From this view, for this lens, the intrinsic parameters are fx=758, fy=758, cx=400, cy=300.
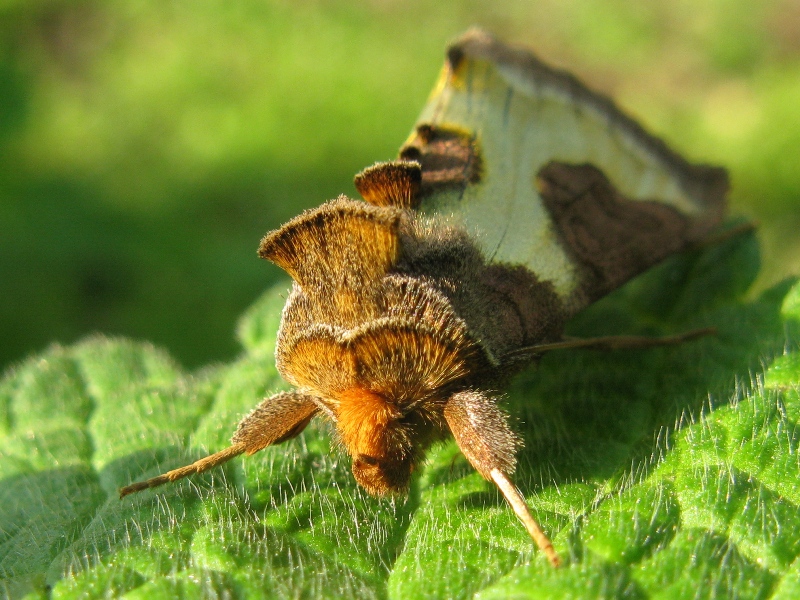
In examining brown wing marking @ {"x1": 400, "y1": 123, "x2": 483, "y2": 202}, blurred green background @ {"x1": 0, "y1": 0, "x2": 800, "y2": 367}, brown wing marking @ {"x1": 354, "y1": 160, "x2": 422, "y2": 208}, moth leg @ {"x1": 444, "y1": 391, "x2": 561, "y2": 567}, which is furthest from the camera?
blurred green background @ {"x1": 0, "y1": 0, "x2": 800, "y2": 367}

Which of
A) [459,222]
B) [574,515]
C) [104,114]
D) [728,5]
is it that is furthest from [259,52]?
[574,515]

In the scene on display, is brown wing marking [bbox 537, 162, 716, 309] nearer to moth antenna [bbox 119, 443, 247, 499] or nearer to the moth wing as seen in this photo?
the moth wing

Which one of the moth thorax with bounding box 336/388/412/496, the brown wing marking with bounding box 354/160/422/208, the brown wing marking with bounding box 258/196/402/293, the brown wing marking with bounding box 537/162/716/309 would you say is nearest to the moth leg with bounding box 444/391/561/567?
the moth thorax with bounding box 336/388/412/496

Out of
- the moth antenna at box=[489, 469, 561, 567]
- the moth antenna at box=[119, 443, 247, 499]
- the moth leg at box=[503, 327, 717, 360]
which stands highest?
the moth antenna at box=[119, 443, 247, 499]

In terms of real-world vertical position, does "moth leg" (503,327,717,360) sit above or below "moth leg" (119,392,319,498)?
below

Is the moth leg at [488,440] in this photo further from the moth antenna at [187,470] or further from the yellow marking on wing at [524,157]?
the moth antenna at [187,470]

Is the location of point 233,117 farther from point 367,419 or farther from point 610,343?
point 367,419

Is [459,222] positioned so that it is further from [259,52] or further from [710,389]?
[259,52]
